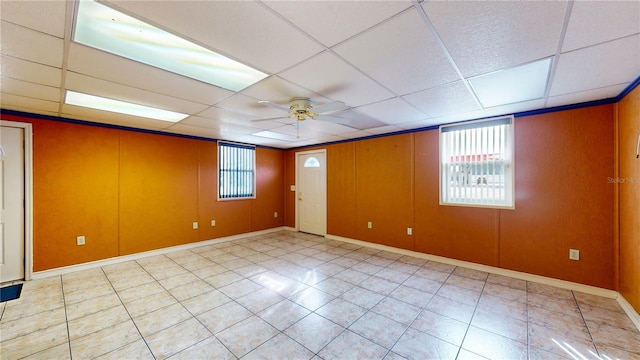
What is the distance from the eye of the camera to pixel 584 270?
291 centimetres

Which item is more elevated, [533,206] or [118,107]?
[118,107]

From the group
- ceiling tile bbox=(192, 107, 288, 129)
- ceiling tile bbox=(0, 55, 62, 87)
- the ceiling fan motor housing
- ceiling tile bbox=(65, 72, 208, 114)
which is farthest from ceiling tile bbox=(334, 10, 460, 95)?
ceiling tile bbox=(0, 55, 62, 87)

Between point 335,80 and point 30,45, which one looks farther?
point 335,80

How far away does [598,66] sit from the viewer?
198cm

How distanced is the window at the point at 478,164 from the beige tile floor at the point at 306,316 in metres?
1.13

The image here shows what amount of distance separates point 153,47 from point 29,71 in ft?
4.14

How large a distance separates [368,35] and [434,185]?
3.18 meters

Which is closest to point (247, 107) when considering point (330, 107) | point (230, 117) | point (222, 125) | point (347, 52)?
point (230, 117)

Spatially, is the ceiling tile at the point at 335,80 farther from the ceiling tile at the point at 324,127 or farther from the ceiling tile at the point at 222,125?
the ceiling tile at the point at 222,125

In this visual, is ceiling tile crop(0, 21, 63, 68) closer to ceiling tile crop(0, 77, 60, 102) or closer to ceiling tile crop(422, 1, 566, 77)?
ceiling tile crop(0, 77, 60, 102)

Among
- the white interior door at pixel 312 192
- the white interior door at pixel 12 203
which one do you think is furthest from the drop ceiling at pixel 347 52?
the white interior door at pixel 312 192

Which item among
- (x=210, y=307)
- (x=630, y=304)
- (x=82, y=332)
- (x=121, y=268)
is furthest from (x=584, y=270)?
(x=121, y=268)

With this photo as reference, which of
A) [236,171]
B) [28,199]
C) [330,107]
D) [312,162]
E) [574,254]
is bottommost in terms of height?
[574,254]

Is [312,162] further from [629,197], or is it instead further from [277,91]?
[629,197]
